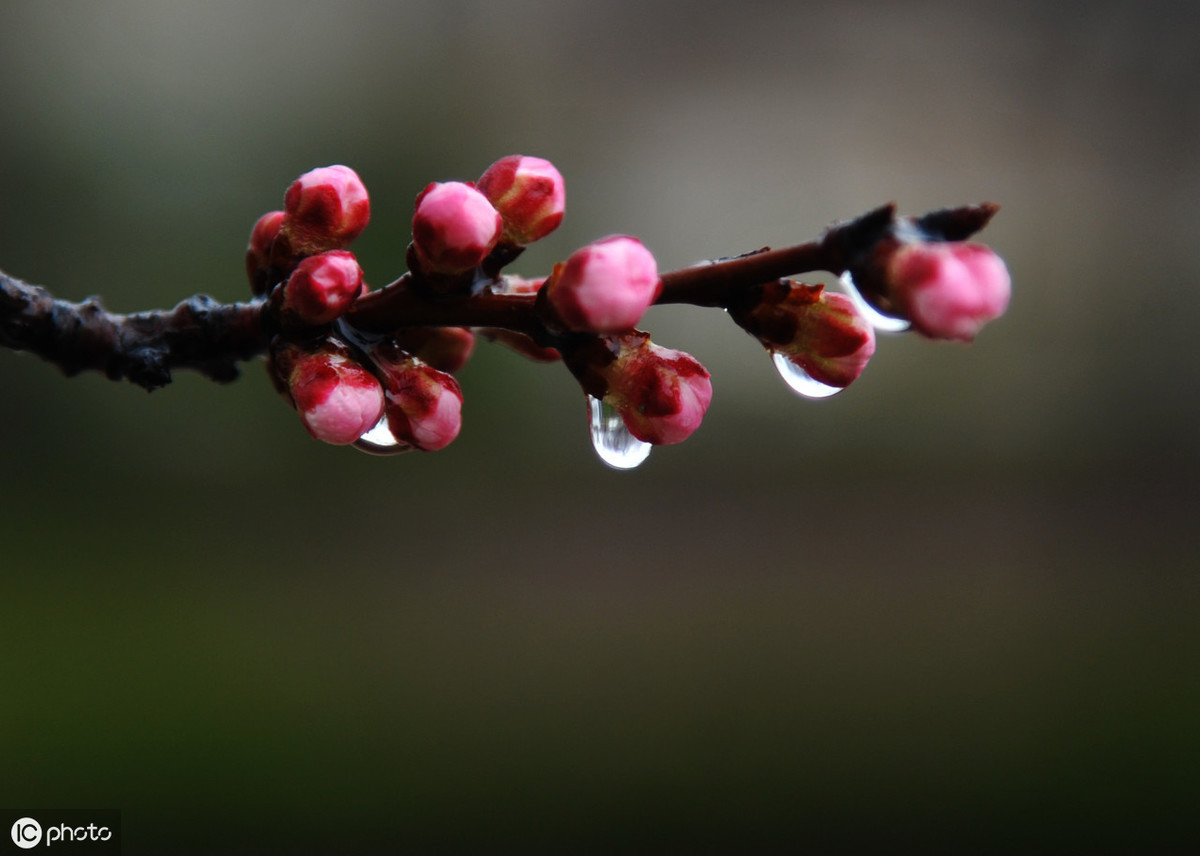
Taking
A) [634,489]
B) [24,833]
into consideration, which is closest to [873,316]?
[24,833]

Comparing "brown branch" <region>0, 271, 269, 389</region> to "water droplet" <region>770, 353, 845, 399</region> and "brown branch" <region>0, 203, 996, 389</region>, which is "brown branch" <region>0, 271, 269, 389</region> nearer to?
"brown branch" <region>0, 203, 996, 389</region>

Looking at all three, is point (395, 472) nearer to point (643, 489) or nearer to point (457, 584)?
point (457, 584)

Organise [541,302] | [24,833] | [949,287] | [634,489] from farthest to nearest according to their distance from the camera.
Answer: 1. [634,489]
2. [24,833]
3. [541,302]
4. [949,287]

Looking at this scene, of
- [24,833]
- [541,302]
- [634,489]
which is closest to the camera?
[541,302]

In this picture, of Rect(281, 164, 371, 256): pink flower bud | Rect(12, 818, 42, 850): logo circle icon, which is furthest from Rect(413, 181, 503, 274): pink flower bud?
Rect(12, 818, 42, 850): logo circle icon

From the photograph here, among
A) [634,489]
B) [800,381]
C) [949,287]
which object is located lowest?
[949,287]

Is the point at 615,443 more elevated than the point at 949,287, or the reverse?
the point at 615,443

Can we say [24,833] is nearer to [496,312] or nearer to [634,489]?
[496,312]

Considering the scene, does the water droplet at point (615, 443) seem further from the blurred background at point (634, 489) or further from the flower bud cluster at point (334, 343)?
the blurred background at point (634, 489)
